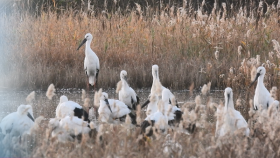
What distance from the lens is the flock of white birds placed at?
4.31m

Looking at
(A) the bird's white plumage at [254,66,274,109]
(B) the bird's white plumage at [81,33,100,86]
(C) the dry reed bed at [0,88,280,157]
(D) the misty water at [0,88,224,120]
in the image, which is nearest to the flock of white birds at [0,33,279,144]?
(A) the bird's white plumage at [254,66,274,109]

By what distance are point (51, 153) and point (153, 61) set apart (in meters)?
6.11

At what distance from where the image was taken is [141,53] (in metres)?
10.1

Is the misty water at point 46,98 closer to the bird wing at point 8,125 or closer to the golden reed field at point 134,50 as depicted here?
the golden reed field at point 134,50

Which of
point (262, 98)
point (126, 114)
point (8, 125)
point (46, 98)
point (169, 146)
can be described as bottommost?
point (46, 98)

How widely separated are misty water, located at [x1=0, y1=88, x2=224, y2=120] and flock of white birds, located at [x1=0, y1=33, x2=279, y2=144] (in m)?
0.90

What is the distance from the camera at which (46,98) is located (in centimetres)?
865

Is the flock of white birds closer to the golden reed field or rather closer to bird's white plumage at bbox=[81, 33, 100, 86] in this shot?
bird's white plumage at bbox=[81, 33, 100, 86]

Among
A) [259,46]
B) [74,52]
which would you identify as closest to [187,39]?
[259,46]

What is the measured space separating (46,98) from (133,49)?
216 cm

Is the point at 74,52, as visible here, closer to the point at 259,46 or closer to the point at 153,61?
A: the point at 153,61

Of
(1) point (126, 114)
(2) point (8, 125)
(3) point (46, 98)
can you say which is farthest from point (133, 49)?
(2) point (8, 125)

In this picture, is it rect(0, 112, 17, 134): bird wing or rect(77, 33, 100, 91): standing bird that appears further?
rect(77, 33, 100, 91): standing bird

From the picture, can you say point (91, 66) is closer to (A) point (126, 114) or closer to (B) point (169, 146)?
(A) point (126, 114)
